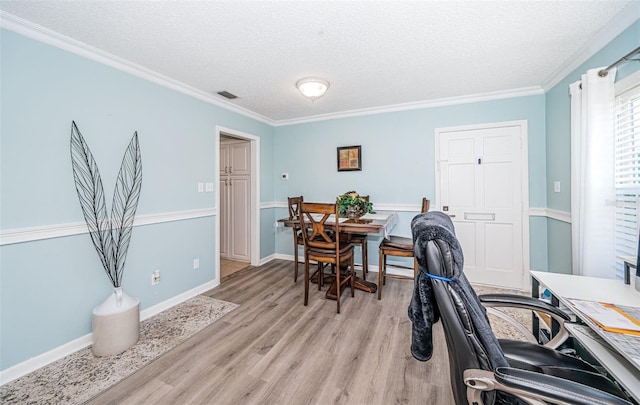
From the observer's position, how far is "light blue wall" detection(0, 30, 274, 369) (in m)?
1.69

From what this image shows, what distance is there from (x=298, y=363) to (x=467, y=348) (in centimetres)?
135

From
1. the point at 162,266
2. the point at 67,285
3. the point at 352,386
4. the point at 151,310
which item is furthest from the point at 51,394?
the point at 352,386

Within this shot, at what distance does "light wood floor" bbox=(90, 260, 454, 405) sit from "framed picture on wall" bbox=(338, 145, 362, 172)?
197 centimetres

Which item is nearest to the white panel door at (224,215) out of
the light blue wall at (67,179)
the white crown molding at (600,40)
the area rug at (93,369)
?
the light blue wall at (67,179)

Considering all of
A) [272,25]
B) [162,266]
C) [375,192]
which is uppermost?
[272,25]

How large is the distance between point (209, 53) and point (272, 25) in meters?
0.71

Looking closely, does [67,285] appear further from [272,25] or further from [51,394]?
[272,25]

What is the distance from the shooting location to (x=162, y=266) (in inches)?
103

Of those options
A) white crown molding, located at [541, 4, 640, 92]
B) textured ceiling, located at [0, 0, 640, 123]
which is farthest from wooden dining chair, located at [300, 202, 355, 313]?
white crown molding, located at [541, 4, 640, 92]

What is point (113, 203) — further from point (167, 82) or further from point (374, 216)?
point (374, 216)

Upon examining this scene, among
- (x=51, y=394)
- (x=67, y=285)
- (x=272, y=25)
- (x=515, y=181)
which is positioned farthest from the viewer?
(x=515, y=181)

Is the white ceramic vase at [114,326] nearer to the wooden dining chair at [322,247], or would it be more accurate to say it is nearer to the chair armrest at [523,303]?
the wooden dining chair at [322,247]

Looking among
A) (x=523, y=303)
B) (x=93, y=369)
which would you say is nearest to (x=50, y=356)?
(x=93, y=369)

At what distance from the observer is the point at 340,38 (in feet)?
6.34
